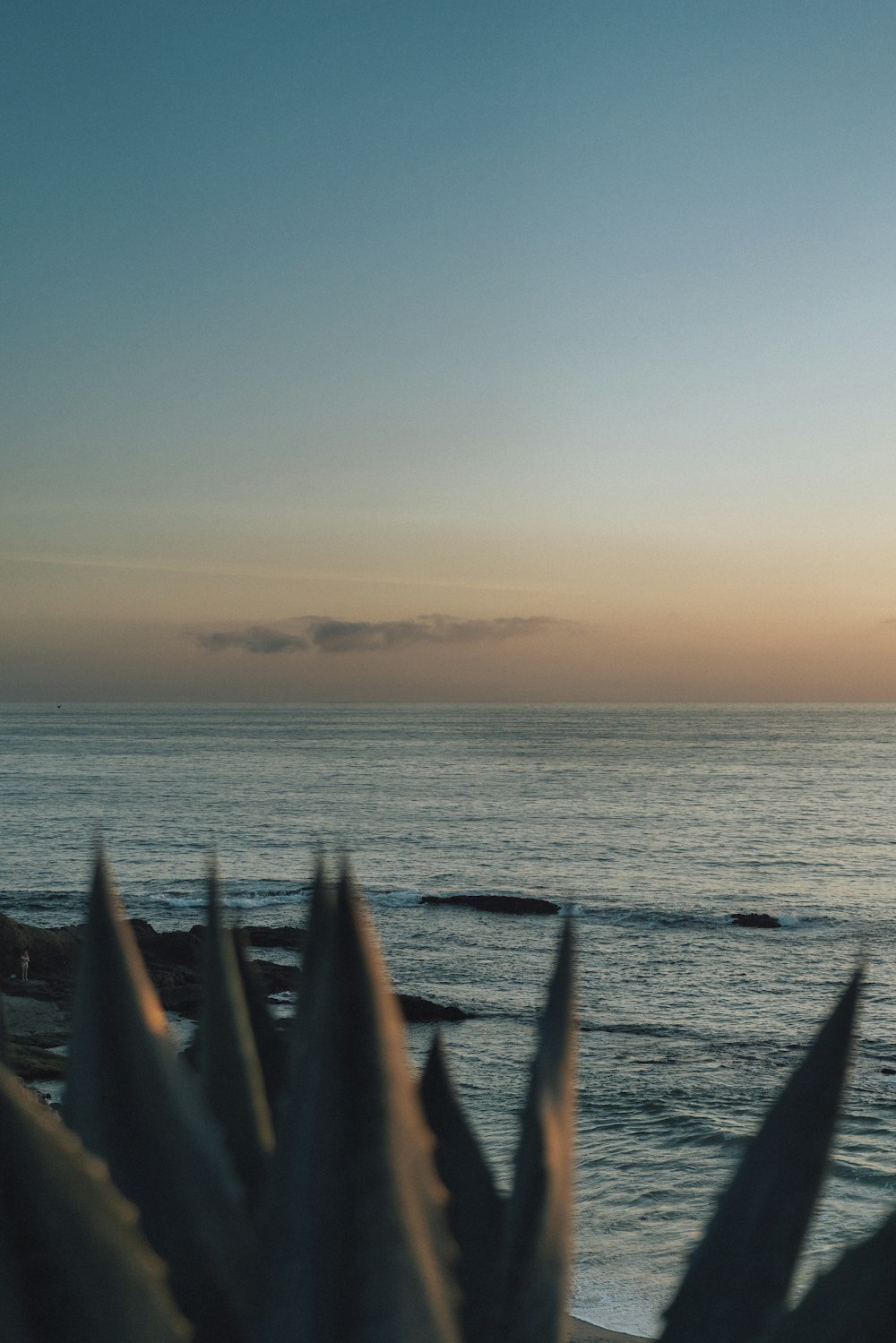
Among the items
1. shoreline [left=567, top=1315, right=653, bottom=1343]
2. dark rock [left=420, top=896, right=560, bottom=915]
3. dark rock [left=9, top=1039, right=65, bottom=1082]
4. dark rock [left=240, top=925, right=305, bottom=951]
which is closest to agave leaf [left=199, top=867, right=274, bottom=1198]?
shoreline [left=567, top=1315, right=653, bottom=1343]

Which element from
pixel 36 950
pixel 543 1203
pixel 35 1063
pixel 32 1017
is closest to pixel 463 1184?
pixel 543 1203

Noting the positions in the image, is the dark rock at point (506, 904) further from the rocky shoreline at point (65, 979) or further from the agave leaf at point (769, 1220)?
the agave leaf at point (769, 1220)

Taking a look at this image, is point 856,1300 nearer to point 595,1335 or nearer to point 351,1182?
point 351,1182

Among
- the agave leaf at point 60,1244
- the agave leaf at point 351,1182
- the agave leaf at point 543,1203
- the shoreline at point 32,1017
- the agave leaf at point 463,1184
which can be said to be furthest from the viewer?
the shoreline at point 32,1017

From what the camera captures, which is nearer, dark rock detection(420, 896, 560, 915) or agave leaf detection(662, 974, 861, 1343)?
agave leaf detection(662, 974, 861, 1343)

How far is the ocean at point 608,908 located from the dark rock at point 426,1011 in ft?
1.23

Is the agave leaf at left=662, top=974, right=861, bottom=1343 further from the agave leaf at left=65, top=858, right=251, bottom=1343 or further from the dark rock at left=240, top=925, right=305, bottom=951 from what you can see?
the dark rock at left=240, top=925, right=305, bottom=951

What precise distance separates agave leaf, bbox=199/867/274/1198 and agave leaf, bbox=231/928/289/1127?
7cm

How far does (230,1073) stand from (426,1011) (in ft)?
60.0

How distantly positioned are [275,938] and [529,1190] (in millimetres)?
25525

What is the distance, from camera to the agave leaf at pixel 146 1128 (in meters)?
1.31

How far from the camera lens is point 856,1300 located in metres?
1.31

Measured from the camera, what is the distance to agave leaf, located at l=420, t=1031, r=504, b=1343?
1621 mm

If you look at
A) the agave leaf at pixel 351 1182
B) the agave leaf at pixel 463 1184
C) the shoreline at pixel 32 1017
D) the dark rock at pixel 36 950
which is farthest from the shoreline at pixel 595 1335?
the dark rock at pixel 36 950
